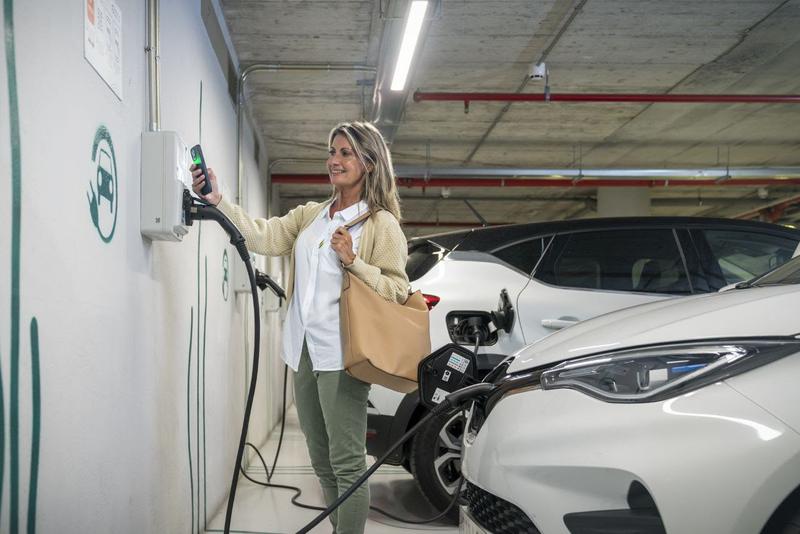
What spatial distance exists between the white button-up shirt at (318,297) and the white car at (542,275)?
40.4 inches

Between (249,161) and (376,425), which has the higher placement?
(249,161)

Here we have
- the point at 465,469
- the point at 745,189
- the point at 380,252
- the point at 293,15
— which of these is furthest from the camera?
the point at 745,189

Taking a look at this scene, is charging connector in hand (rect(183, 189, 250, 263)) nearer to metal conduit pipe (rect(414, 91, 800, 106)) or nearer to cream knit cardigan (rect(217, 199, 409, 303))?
cream knit cardigan (rect(217, 199, 409, 303))

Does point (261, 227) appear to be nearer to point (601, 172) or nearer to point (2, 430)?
point (2, 430)

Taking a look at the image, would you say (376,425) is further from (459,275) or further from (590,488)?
(590,488)

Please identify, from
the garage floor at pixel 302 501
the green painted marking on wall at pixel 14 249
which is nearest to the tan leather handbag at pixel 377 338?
the green painted marking on wall at pixel 14 249

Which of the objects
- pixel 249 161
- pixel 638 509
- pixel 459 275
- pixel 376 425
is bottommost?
pixel 376 425

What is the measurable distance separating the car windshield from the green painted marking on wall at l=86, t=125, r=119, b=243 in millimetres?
1735

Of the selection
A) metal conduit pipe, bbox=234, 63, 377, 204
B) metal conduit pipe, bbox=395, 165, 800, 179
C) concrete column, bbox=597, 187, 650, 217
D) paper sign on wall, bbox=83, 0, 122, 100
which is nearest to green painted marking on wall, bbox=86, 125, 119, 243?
paper sign on wall, bbox=83, 0, 122, 100

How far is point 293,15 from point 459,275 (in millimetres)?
2375

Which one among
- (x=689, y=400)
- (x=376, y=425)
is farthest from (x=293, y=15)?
(x=689, y=400)

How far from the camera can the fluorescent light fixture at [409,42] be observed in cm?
364

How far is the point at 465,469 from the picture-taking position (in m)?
1.80

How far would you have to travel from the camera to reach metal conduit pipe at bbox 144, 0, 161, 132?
92.4 inches
